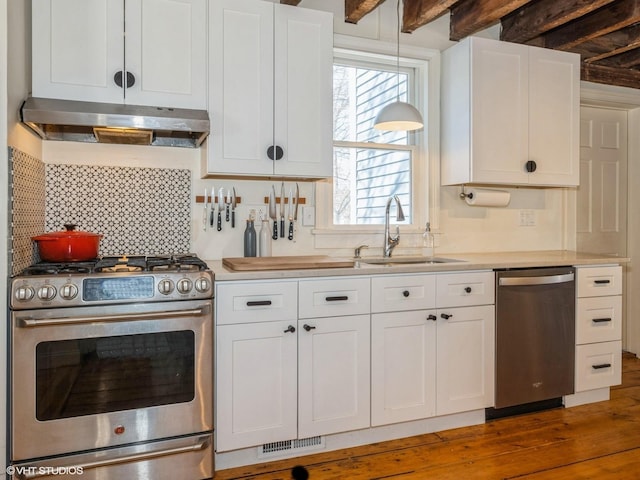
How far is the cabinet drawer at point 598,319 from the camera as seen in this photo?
2.80 metres

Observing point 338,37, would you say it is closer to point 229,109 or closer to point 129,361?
point 229,109

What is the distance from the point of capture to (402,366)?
238 centimetres

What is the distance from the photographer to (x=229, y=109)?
237 cm

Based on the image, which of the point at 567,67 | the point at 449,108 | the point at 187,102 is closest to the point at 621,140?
the point at 567,67

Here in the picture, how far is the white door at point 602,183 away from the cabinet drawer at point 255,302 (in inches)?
112

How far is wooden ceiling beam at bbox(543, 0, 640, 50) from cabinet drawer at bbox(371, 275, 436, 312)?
204 cm

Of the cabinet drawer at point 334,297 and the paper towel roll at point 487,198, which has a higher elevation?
the paper towel roll at point 487,198

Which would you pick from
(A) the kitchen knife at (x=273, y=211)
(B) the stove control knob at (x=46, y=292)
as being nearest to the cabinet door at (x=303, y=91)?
(A) the kitchen knife at (x=273, y=211)

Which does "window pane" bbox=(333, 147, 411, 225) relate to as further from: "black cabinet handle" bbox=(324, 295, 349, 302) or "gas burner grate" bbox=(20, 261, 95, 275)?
"gas burner grate" bbox=(20, 261, 95, 275)

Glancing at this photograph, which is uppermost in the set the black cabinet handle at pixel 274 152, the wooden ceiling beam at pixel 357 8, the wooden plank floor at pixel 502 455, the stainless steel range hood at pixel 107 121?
the wooden ceiling beam at pixel 357 8

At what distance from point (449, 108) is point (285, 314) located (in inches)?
73.7

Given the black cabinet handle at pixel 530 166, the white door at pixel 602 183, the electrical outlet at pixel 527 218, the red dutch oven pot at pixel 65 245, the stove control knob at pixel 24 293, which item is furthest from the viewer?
the white door at pixel 602 183

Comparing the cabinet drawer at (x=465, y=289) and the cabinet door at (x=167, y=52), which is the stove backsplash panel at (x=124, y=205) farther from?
the cabinet drawer at (x=465, y=289)

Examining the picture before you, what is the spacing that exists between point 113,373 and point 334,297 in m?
1.01
